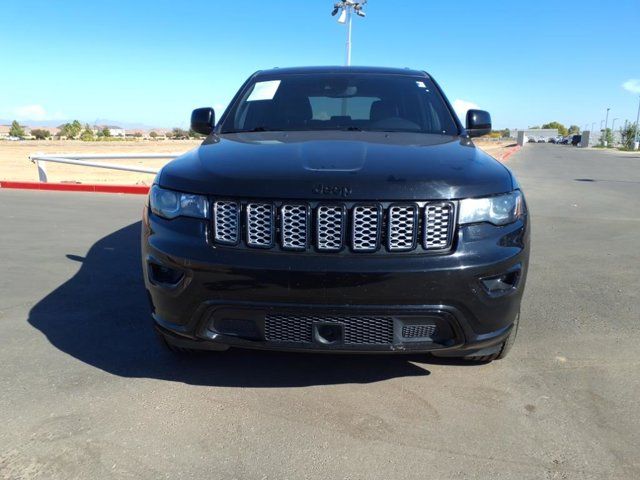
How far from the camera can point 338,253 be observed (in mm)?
2373

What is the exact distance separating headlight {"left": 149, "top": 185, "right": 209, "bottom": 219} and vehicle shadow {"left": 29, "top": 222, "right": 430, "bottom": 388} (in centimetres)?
99

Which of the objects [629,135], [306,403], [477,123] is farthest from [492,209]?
[629,135]

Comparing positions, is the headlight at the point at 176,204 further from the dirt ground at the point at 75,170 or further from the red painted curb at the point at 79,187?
the dirt ground at the point at 75,170

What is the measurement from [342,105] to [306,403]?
2.25 meters

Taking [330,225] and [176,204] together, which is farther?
[176,204]

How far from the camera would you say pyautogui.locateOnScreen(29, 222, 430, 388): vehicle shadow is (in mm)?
3037

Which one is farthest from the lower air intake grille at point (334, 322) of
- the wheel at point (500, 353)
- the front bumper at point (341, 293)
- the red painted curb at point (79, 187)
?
the red painted curb at point (79, 187)

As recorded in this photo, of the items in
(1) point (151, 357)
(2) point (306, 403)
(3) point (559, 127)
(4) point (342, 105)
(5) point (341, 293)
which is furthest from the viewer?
(3) point (559, 127)

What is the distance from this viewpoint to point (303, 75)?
4336 millimetres

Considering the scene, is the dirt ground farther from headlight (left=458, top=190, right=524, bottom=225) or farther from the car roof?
headlight (left=458, top=190, right=524, bottom=225)

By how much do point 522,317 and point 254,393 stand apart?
2.17 metres

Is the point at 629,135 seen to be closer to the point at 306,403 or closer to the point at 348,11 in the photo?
the point at 348,11

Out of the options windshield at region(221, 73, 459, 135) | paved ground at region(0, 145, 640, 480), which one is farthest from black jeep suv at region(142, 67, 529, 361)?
windshield at region(221, 73, 459, 135)

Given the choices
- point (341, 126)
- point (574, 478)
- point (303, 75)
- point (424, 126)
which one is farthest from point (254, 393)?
point (303, 75)
